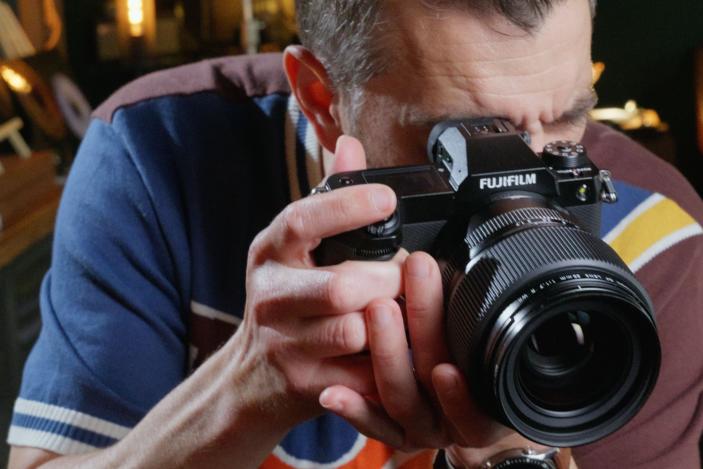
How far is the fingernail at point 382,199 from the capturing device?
0.66m

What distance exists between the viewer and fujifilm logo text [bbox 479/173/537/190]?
0.74m

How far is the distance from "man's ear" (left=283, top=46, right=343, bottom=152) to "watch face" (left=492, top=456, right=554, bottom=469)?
378mm

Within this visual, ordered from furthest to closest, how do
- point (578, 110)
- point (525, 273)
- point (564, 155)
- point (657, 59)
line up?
point (657, 59)
point (578, 110)
point (564, 155)
point (525, 273)

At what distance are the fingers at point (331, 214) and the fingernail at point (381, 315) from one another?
0.06m

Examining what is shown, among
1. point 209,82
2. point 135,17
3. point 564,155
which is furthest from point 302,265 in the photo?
point 135,17

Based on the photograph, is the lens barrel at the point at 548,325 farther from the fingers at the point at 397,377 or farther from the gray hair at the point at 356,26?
the gray hair at the point at 356,26

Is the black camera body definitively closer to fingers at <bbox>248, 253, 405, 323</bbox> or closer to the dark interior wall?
fingers at <bbox>248, 253, 405, 323</bbox>

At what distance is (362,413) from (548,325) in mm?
168

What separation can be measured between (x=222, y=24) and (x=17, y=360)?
1.38 meters

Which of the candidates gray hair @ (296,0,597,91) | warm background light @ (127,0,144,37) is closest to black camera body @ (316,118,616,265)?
gray hair @ (296,0,597,91)

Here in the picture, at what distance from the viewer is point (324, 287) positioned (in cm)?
67

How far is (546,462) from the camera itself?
33.0 inches

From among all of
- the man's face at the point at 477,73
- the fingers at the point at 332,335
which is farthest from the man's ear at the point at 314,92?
the fingers at the point at 332,335

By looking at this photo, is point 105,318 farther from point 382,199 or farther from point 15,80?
point 15,80
